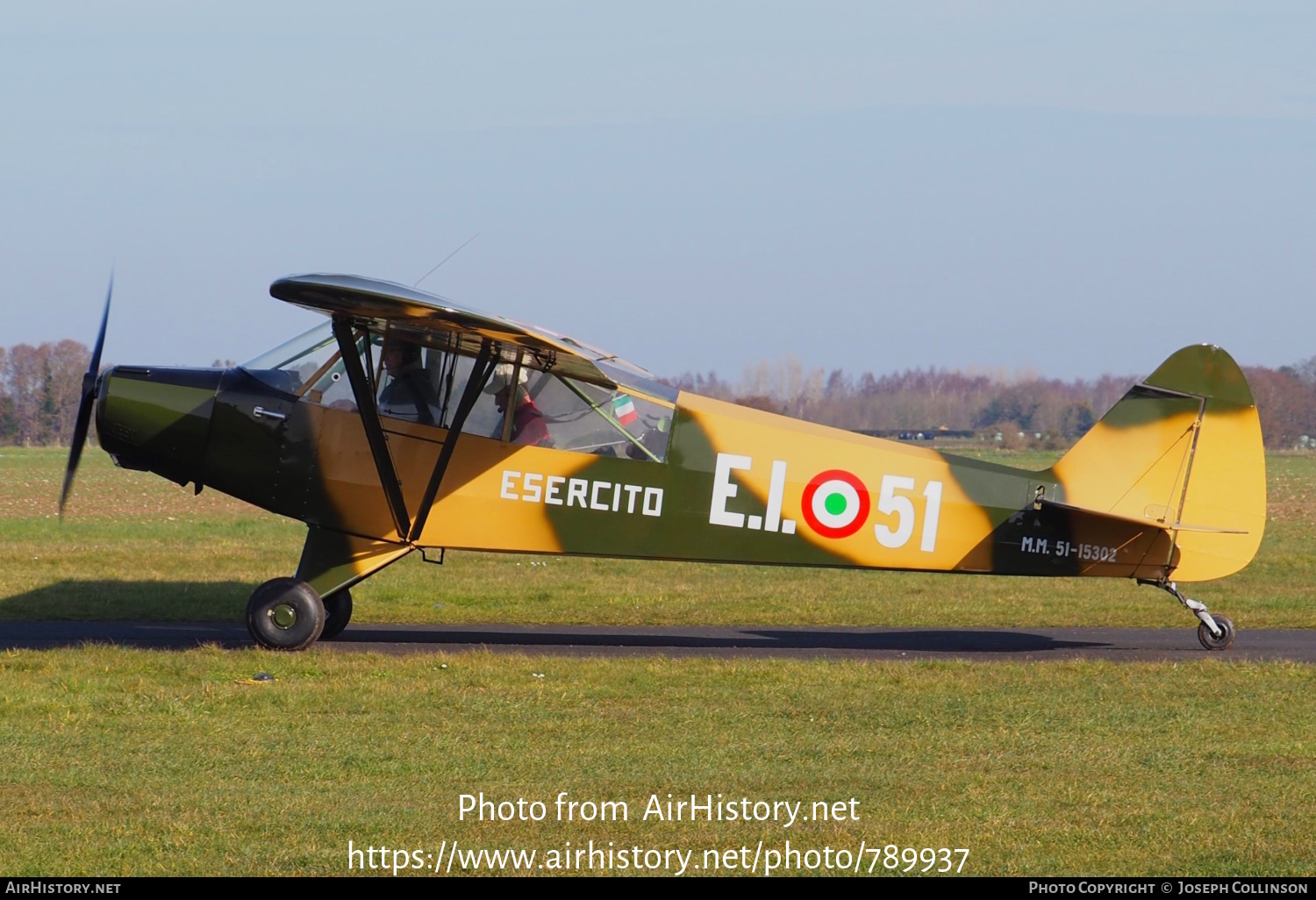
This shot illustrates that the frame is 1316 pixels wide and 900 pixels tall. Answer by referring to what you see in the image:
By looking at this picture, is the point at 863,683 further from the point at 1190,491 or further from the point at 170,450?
the point at 170,450

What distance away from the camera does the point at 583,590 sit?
51.8 feet

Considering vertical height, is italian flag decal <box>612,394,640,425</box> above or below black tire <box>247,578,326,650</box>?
above

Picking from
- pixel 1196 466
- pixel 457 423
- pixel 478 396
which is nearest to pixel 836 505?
pixel 1196 466

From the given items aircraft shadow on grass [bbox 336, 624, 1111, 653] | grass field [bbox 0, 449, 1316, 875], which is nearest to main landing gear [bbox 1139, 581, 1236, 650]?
aircraft shadow on grass [bbox 336, 624, 1111, 653]

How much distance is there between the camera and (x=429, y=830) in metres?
6.02

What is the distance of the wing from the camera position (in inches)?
376

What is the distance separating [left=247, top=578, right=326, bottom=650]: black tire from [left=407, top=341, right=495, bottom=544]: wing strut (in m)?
1.03

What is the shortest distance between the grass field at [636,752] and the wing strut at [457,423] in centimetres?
126

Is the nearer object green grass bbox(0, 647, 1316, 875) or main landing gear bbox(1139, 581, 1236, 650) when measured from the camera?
green grass bbox(0, 647, 1316, 875)

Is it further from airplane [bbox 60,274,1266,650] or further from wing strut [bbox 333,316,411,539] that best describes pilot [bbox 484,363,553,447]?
wing strut [bbox 333,316,411,539]

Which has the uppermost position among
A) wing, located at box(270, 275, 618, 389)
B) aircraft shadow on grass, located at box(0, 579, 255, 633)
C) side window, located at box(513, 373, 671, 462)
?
wing, located at box(270, 275, 618, 389)

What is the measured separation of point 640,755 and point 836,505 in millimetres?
4236

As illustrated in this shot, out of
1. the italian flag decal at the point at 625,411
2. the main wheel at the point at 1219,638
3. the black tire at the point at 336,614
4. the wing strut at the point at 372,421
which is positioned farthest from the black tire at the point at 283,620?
the main wheel at the point at 1219,638

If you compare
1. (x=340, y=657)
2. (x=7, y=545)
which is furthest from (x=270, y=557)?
(x=340, y=657)
